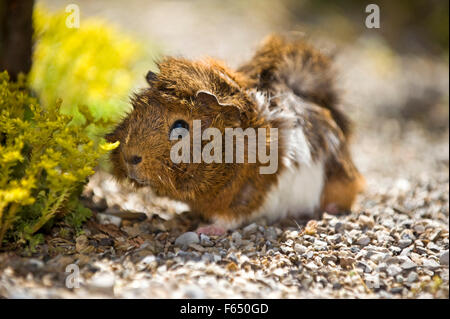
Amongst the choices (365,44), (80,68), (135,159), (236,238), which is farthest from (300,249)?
(365,44)

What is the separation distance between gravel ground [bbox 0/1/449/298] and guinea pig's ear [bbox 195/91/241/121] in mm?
746

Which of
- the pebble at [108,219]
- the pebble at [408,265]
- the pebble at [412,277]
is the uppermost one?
the pebble at [108,219]

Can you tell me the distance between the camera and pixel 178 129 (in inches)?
97.3

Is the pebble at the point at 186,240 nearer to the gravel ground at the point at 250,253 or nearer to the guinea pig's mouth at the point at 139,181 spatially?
the gravel ground at the point at 250,253

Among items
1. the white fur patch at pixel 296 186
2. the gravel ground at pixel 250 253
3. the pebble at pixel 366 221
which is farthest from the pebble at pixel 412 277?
the white fur patch at pixel 296 186

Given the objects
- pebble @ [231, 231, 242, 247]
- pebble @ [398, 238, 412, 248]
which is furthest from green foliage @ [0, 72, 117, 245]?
pebble @ [398, 238, 412, 248]

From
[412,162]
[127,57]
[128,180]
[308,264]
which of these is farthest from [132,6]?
[308,264]

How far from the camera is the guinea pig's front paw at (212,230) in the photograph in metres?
2.82

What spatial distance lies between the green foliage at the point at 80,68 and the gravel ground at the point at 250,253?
62 centimetres

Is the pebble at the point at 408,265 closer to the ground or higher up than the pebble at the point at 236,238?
closer to the ground

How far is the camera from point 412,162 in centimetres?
461

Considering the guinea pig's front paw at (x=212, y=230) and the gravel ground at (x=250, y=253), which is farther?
the guinea pig's front paw at (x=212, y=230)

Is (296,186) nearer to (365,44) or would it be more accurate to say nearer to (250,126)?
(250,126)
